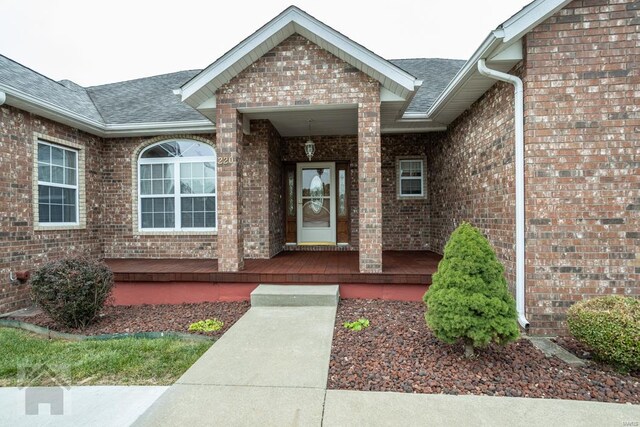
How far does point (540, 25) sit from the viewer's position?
426cm

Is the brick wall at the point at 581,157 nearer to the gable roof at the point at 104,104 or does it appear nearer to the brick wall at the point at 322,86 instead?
the brick wall at the point at 322,86

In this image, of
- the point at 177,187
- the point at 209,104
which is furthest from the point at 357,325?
the point at 177,187

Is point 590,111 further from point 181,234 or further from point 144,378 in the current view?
point 181,234

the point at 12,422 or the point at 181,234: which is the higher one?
the point at 181,234

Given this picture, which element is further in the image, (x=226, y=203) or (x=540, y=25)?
(x=226, y=203)

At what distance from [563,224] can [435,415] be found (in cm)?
308

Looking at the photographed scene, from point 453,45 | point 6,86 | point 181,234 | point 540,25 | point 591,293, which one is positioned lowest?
point 591,293

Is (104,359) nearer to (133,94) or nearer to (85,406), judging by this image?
(85,406)

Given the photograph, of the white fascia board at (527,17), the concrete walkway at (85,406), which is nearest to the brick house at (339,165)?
the white fascia board at (527,17)

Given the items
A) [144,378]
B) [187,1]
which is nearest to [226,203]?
[144,378]

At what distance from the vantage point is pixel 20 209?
232 inches

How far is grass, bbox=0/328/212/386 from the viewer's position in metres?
3.38

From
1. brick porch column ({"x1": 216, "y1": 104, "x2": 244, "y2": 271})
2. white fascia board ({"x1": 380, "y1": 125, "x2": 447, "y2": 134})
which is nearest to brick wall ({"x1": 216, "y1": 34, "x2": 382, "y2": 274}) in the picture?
brick porch column ({"x1": 216, "y1": 104, "x2": 244, "y2": 271})

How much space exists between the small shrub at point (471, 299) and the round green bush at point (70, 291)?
464 centimetres
